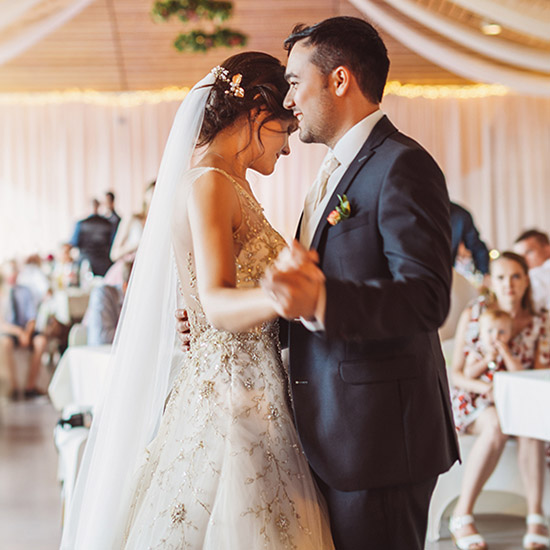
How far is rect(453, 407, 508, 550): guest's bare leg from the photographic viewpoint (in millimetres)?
4027

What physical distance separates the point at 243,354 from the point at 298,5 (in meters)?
10.2

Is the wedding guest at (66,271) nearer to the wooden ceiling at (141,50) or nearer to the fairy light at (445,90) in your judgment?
the wooden ceiling at (141,50)

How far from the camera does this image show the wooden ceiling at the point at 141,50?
11555 millimetres

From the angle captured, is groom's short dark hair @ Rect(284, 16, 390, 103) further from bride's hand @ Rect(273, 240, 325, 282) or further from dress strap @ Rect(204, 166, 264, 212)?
bride's hand @ Rect(273, 240, 325, 282)

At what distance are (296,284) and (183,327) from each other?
830 millimetres

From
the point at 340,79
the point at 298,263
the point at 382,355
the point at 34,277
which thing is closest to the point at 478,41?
the point at 34,277

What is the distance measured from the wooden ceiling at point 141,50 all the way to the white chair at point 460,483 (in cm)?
744

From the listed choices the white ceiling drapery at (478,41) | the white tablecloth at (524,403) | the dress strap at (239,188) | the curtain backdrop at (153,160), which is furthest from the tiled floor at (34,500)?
the curtain backdrop at (153,160)

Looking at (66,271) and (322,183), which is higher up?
(322,183)

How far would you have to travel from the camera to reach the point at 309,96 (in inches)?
72.2

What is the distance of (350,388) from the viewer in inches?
68.9

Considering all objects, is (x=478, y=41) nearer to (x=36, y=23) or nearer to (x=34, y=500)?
(x=36, y=23)

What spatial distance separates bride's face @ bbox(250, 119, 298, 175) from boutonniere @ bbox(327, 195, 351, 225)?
0.47 m

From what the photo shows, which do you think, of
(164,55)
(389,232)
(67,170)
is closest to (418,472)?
(389,232)
